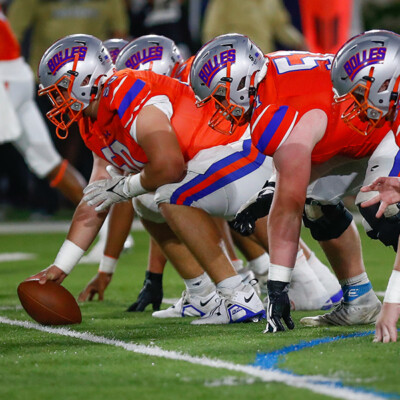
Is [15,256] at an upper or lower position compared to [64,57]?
lower

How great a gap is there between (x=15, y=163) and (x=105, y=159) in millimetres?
6933

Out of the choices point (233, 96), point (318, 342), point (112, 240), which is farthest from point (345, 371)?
point (112, 240)

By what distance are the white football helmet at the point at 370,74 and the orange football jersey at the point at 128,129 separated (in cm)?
83

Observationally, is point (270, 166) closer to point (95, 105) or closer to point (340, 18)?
point (95, 105)

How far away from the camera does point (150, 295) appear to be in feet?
16.3

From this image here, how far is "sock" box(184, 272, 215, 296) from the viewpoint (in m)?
4.57

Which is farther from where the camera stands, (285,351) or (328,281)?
(328,281)

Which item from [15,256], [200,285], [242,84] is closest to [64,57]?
[242,84]

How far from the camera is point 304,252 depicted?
16.4 feet

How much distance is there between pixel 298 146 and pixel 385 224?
452 millimetres

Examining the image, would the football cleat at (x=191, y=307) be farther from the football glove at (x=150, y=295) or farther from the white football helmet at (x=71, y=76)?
the white football helmet at (x=71, y=76)

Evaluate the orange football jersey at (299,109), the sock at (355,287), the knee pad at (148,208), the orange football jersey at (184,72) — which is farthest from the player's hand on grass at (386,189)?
the orange football jersey at (184,72)

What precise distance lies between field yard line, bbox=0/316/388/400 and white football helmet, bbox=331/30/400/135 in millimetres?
1135

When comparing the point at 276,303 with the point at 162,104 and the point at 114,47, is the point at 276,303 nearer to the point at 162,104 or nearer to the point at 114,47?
the point at 162,104
